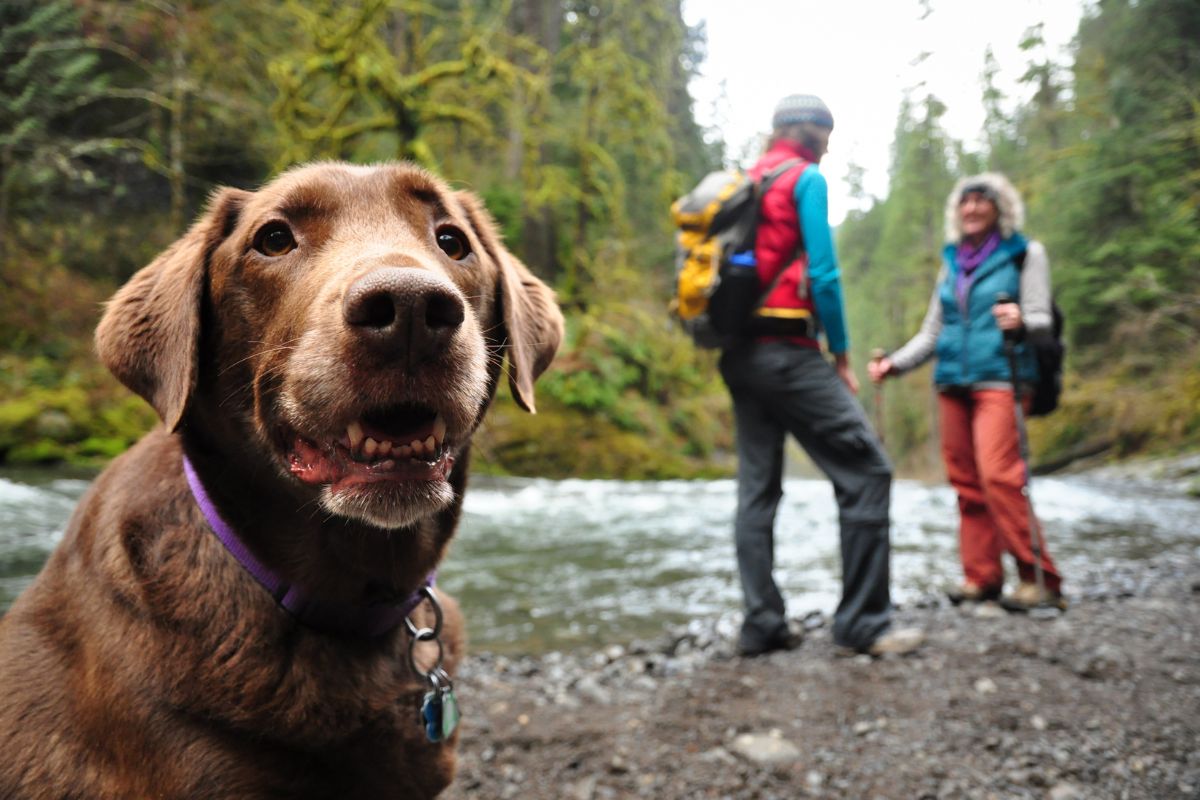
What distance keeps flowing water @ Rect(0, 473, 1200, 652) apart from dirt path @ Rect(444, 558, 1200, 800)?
0.95 m

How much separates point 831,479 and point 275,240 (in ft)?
10.3

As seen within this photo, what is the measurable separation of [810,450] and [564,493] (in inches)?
309

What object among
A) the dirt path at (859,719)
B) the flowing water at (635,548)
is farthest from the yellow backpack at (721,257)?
the flowing water at (635,548)

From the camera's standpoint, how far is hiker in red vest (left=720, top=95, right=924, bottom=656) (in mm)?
3863

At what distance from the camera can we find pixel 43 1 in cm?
1359

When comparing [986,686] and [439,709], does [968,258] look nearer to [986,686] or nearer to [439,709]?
[986,686]

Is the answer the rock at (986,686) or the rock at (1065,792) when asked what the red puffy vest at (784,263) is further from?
the rock at (1065,792)

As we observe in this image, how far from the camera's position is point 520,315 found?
7.95 ft

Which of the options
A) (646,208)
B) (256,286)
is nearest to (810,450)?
(256,286)

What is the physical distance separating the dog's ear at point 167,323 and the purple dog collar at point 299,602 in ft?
0.71

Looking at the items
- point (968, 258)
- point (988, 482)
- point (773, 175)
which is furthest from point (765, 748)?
point (968, 258)

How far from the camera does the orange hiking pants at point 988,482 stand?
4.55m

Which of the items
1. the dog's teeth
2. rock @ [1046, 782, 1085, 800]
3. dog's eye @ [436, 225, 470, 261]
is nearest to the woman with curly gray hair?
rock @ [1046, 782, 1085, 800]

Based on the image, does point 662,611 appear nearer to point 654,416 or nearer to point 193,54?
point 654,416
